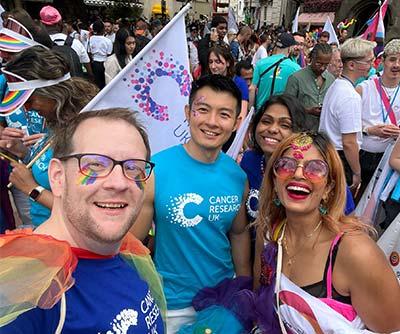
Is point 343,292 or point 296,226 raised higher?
point 296,226

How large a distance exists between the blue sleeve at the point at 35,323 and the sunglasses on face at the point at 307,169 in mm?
1148

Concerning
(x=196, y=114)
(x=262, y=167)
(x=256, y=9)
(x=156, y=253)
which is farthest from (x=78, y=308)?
(x=256, y=9)

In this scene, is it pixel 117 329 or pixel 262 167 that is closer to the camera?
pixel 117 329

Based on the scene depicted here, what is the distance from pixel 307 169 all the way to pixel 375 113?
2535 millimetres

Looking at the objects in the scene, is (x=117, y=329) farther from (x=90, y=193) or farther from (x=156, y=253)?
(x=156, y=253)

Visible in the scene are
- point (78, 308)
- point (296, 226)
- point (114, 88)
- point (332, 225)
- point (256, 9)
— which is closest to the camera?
point (78, 308)

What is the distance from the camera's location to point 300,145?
180 cm

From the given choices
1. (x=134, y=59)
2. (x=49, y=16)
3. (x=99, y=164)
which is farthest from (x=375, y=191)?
(x=49, y=16)

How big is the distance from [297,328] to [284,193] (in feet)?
1.94

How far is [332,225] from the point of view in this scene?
1707 millimetres

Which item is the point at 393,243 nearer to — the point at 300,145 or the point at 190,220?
the point at 300,145

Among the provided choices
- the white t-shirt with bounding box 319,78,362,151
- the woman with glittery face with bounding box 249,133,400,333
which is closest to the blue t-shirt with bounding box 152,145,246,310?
the woman with glittery face with bounding box 249,133,400,333

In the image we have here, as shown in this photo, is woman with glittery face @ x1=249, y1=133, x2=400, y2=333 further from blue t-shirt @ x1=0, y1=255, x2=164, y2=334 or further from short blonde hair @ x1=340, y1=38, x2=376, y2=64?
short blonde hair @ x1=340, y1=38, x2=376, y2=64

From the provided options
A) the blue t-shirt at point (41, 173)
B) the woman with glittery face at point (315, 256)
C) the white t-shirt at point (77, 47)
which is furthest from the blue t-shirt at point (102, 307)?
the white t-shirt at point (77, 47)
